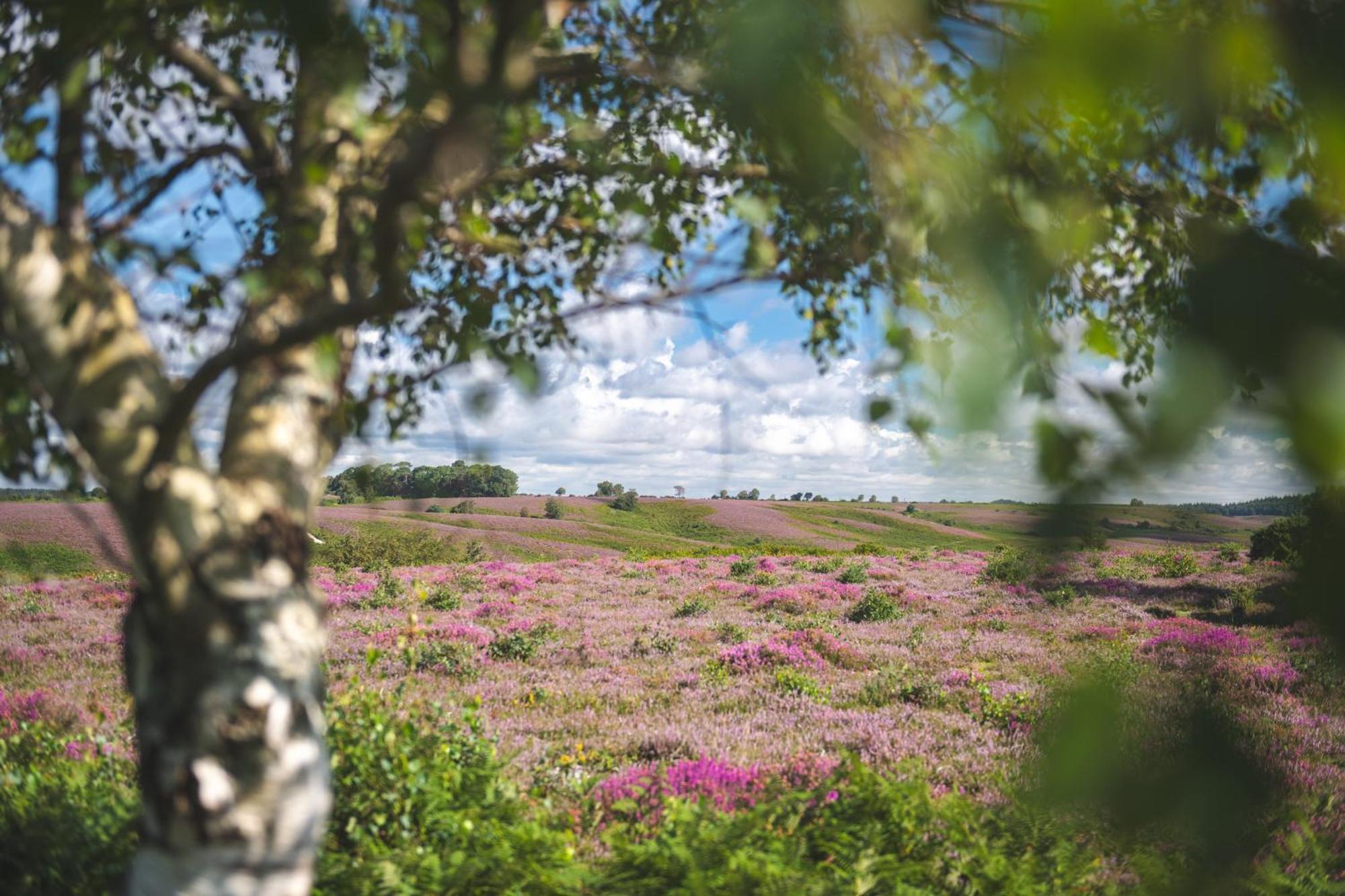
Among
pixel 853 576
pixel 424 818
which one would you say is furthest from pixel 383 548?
pixel 424 818

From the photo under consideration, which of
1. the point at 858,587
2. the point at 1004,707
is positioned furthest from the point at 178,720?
the point at 858,587

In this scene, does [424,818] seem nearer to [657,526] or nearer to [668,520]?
[657,526]

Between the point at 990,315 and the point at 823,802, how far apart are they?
4.83 m

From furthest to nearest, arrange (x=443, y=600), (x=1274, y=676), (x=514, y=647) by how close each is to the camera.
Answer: (x=443, y=600) < (x=514, y=647) < (x=1274, y=676)

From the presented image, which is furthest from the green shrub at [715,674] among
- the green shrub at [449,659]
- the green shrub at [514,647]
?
the green shrub at [449,659]

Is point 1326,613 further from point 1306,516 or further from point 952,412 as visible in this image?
point 952,412

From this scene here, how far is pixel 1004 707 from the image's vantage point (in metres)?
8.10

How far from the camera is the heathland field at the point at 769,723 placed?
635 mm

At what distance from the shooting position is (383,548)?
2267 cm

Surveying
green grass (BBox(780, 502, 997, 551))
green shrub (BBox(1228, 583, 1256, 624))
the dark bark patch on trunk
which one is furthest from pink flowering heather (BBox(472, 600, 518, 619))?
green grass (BBox(780, 502, 997, 551))

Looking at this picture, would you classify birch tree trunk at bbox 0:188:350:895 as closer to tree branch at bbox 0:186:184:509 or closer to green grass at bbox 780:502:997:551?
tree branch at bbox 0:186:184:509

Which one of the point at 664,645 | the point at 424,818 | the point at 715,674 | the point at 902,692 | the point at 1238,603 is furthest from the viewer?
the point at 1238,603

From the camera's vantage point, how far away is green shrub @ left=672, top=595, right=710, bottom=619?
1438cm

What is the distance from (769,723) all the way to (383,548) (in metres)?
17.7
